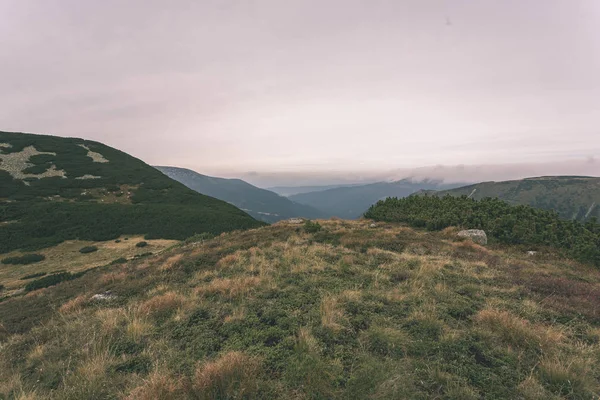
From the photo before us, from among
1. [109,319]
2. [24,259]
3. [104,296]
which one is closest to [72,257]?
[24,259]

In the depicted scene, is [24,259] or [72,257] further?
[72,257]

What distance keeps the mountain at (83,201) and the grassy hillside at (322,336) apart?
2659 cm

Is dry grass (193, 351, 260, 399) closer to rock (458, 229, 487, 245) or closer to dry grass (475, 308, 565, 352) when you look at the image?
dry grass (475, 308, 565, 352)

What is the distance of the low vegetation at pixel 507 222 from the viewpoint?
14125 mm

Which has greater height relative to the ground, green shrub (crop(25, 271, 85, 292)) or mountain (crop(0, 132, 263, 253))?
mountain (crop(0, 132, 263, 253))

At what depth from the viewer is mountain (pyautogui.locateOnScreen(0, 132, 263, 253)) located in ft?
103

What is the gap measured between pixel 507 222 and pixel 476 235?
265cm

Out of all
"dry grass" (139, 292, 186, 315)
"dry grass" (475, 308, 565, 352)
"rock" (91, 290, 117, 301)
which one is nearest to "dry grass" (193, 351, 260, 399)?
"dry grass" (139, 292, 186, 315)

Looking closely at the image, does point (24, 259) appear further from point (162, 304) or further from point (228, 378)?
point (228, 378)

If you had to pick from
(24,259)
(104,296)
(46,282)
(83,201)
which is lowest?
(24,259)

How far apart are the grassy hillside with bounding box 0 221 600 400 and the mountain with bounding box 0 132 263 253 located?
87.2ft

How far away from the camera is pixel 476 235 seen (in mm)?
15594

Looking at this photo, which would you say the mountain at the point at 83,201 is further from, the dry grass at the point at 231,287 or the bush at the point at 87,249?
the dry grass at the point at 231,287

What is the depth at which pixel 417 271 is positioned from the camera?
9.34 metres
